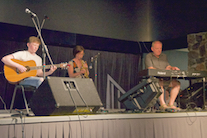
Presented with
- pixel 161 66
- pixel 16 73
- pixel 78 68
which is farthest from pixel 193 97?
pixel 16 73

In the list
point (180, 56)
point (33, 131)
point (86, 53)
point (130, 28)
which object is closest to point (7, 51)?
point (86, 53)

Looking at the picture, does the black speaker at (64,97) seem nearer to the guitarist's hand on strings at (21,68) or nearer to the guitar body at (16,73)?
the guitarist's hand on strings at (21,68)

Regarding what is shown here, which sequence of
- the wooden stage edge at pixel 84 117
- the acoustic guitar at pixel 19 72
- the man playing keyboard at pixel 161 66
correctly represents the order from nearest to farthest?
the wooden stage edge at pixel 84 117, the acoustic guitar at pixel 19 72, the man playing keyboard at pixel 161 66

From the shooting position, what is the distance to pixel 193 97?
422 centimetres

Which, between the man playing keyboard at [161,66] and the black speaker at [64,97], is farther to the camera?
the man playing keyboard at [161,66]

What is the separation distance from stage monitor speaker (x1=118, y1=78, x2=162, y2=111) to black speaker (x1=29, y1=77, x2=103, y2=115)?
3.07 ft

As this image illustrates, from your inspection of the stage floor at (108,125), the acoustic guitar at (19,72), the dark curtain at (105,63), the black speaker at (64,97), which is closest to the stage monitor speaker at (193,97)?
the stage floor at (108,125)

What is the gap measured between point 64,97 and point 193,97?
2.76m

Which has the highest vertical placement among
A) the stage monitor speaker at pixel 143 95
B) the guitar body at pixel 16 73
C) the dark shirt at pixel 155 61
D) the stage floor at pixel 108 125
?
the dark shirt at pixel 155 61

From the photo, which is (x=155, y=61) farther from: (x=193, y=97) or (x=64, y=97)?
(x=64, y=97)

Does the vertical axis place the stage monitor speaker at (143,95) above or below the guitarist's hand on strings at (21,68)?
below

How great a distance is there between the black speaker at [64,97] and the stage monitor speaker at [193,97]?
2318 mm

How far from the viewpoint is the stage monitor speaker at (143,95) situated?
10.4 feet

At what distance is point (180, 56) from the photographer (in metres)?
6.60
